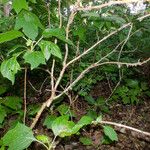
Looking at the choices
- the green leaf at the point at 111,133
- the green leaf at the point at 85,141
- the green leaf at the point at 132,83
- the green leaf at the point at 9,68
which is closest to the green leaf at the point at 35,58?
the green leaf at the point at 9,68

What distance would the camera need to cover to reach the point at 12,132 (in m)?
1.90

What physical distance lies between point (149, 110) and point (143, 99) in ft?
0.80

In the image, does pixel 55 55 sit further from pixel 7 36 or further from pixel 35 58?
pixel 7 36

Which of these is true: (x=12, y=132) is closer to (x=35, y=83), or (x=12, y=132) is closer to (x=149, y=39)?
(x=35, y=83)

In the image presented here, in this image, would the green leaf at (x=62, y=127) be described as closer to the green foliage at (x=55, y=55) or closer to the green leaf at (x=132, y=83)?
the green foliage at (x=55, y=55)

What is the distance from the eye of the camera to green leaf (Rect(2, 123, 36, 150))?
1823 mm

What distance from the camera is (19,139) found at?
1852 mm

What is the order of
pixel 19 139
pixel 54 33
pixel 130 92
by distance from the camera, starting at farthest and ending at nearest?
pixel 130 92
pixel 54 33
pixel 19 139

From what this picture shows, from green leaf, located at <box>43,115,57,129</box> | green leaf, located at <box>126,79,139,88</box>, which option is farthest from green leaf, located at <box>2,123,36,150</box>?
green leaf, located at <box>126,79,139,88</box>

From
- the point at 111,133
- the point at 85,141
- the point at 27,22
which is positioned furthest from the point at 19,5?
the point at 85,141

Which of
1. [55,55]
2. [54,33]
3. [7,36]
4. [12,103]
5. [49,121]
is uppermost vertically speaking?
[7,36]

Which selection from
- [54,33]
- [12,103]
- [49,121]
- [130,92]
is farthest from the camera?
[130,92]

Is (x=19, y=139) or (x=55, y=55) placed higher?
(x=55, y=55)

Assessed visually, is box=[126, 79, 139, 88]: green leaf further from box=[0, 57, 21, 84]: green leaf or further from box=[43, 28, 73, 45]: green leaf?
box=[0, 57, 21, 84]: green leaf
